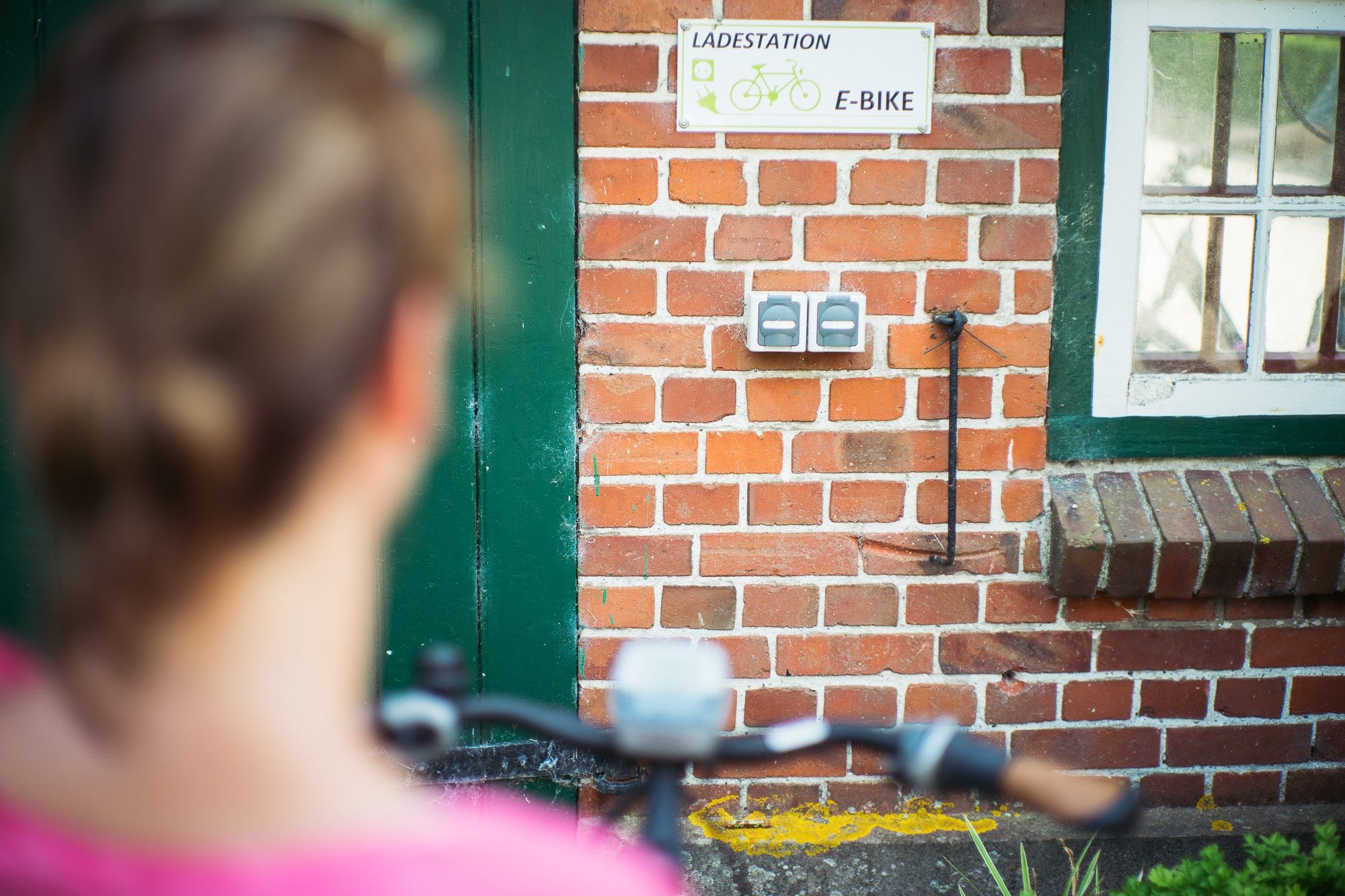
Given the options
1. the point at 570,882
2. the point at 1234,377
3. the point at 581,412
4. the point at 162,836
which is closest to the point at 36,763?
the point at 162,836

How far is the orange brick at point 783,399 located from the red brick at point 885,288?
0.64ft

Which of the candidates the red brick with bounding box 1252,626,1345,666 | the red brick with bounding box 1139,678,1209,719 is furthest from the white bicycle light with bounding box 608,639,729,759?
the red brick with bounding box 1252,626,1345,666

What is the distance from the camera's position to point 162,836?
507mm

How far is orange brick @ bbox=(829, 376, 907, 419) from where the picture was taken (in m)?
2.04

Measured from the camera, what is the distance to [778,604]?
82.4 inches

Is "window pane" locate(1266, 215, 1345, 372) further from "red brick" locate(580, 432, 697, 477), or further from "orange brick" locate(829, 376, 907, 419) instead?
"red brick" locate(580, 432, 697, 477)

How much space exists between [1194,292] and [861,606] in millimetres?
977

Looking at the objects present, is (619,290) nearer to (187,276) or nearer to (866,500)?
(866,500)

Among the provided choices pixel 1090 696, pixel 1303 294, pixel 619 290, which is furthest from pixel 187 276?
pixel 1303 294

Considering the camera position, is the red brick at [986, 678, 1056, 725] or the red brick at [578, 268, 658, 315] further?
the red brick at [986, 678, 1056, 725]

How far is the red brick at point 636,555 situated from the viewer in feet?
6.76

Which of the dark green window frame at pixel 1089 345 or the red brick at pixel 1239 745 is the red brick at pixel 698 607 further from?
the red brick at pixel 1239 745

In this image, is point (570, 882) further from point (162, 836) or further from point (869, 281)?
point (869, 281)

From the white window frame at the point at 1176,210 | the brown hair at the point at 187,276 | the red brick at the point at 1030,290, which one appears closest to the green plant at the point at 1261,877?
the white window frame at the point at 1176,210
